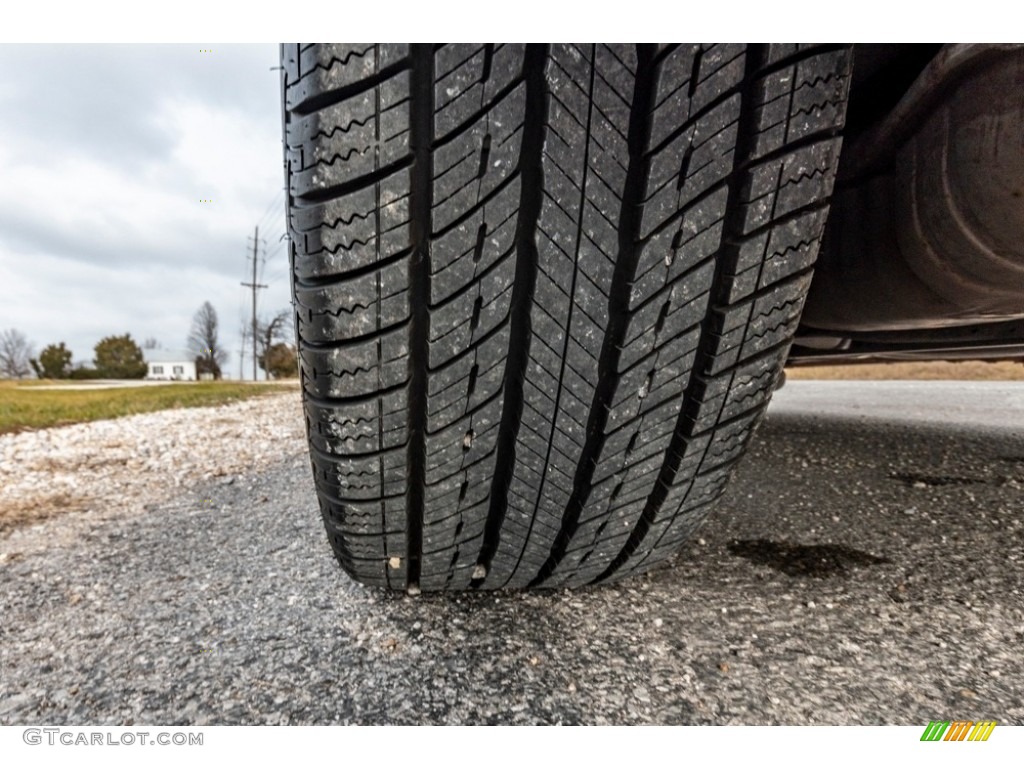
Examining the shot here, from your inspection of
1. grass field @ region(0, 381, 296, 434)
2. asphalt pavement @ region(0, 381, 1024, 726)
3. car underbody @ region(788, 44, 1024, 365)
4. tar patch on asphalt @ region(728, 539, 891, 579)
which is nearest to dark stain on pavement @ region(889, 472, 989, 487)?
asphalt pavement @ region(0, 381, 1024, 726)

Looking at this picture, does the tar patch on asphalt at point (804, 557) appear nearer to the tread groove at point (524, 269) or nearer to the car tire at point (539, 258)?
the car tire at point (539, 258)

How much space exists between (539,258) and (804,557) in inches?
31.3

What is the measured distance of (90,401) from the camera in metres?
3.49

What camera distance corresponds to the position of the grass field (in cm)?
293

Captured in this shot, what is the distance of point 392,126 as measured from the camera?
0.50m

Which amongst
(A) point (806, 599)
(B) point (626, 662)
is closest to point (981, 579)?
(A) point (806, 599)

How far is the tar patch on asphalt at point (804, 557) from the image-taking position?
0.96 meters

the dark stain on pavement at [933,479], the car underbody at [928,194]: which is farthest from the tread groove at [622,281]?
the dark stain on pavement at [933,479]

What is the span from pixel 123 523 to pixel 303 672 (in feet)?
3.05

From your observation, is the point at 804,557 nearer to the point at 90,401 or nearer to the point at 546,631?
the point at 546,631

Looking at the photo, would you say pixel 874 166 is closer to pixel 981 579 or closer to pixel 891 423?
pixel 981 579

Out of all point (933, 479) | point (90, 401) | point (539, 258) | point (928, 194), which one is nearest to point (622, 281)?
point (539, 258)
